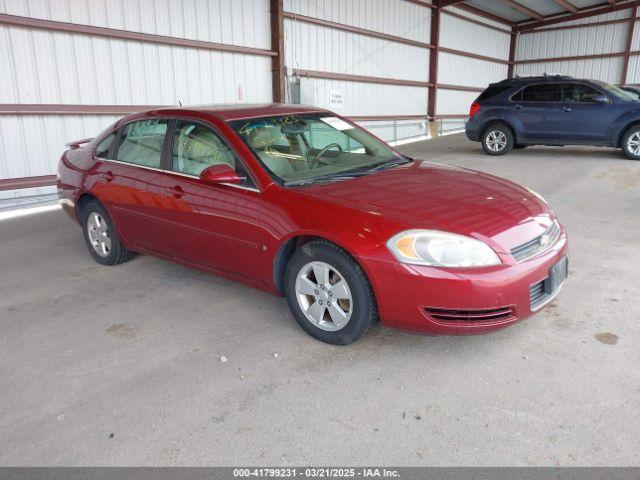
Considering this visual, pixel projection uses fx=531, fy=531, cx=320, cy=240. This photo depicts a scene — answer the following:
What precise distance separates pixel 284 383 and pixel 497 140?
10.4m

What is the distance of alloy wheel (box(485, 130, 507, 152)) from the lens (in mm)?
11844

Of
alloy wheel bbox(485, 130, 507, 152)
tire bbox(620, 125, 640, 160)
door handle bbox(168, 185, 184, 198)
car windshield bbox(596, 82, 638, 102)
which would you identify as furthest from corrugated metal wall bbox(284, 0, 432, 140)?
door handle bbox(168, 185, 184, 198)

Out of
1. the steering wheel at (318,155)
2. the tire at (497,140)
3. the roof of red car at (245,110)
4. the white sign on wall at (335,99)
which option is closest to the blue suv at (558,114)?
the tire at (497,140)

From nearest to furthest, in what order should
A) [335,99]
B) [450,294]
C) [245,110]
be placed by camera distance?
1. [450,294]
2. [245,110]
3. [335,99]

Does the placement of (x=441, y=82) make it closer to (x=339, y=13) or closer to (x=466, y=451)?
(x=339, y=13)

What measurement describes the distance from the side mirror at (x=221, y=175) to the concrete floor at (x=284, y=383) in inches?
38.7

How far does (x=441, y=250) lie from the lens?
9.40 feet

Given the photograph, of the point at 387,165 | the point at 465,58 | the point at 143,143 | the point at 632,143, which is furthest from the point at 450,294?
the point at 465,58

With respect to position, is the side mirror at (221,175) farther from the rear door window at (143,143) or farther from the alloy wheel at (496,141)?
the alloy wheel at (496,141)

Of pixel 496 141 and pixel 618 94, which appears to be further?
pixel 496 141

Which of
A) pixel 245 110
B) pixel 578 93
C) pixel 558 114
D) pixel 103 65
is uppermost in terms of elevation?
pixel 103 65

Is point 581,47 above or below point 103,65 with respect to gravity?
above

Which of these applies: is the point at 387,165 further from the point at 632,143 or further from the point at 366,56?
the point at 366,56

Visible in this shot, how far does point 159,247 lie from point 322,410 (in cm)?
223
